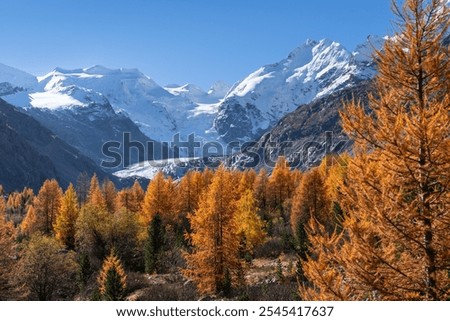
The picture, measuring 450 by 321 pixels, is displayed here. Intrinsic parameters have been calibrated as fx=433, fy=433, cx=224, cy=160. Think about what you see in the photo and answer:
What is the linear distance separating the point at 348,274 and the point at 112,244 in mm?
38112

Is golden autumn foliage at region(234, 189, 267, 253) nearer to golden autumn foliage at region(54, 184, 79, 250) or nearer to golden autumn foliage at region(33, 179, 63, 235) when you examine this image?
golden autumn foliage at region(54, 184, 79, 250)

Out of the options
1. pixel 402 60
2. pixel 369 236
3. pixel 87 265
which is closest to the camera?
pixel 369 236

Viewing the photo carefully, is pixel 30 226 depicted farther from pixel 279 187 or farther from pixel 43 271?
pixel 279 187

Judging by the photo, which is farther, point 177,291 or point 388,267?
point 177,291

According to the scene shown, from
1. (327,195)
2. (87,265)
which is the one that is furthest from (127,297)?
(327,195)

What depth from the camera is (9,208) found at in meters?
94.6

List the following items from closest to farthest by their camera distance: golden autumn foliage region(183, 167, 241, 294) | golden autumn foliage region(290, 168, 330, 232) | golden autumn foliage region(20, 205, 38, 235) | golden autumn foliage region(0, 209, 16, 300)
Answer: golden autumn foliage region(0, 209, 16, 300) → golden autumn foliage region(183, 167, 241, 294) → golden autumn foliage region(290, 168, 330, 232) → golden autumn foliage region(20, 205, 38, 235)

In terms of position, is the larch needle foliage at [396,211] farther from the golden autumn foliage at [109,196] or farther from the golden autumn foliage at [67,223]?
the golden autumn foliage at [109,196]

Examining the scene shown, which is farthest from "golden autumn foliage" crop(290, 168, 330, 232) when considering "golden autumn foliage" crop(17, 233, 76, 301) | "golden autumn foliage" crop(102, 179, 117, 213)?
"golden autumn foliage" crop(102, 179, 117, 213)

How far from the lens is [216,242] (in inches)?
987

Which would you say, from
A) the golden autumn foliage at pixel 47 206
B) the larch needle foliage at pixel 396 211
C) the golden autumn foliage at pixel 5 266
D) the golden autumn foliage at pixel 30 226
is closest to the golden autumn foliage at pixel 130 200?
the golden autumn foliage at pixel 47 206

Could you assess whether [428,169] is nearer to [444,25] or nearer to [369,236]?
[369,236]

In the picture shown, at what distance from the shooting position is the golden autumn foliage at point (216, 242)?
81.4 ft

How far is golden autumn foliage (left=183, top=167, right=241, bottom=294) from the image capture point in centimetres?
2481
